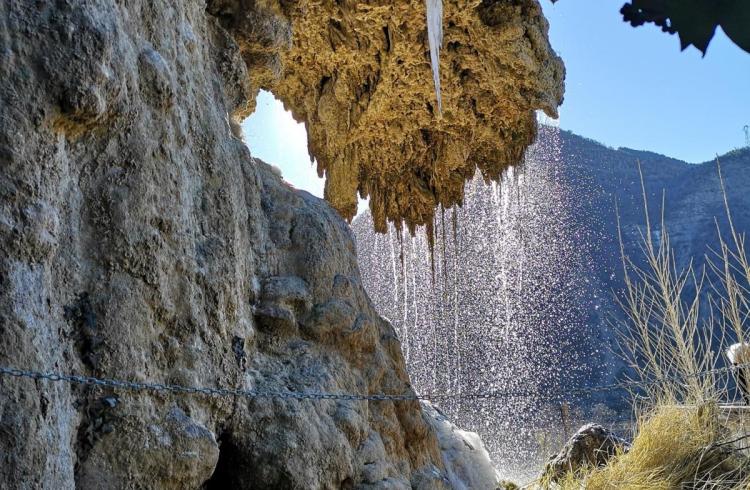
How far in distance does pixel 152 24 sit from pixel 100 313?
3.61 feet

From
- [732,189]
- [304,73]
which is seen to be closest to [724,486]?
[304,73]

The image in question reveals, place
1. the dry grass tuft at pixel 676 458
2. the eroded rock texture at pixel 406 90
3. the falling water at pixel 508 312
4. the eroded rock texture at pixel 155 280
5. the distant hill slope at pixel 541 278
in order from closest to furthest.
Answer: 1. the eroded rock texture at pixel 155 280
2. the dry grass tuft at pixel 676 458
3. the eroded rock texture at pixel 406 90
4. the falling water at pixel 508 312
5. the distant hill slope at pixel 541 278

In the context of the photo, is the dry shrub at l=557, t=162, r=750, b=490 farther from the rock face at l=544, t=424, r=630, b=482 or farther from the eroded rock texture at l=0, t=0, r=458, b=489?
the eroded rock texture at l=0, t=0, r=458, b=489

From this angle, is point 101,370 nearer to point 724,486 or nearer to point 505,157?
point 724,486

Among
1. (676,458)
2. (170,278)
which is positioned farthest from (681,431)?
(170,278)

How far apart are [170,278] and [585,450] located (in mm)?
3811

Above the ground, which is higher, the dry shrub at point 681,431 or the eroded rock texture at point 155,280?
the eroded rock texture at point 155,280

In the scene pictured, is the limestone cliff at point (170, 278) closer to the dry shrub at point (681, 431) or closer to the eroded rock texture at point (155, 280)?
the eroded rock texture at point (155, 280)

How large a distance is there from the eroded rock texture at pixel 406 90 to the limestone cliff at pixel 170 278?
109 cm

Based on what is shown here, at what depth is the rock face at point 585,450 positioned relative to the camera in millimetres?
5168

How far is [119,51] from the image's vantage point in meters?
2.07

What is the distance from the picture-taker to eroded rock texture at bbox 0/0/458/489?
5.76ft

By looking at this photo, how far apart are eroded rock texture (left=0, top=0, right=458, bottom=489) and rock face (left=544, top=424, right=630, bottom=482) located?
1954 mm

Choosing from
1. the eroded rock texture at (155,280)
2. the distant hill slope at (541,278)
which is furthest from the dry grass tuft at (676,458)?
the distant hill slope at (541,278)
